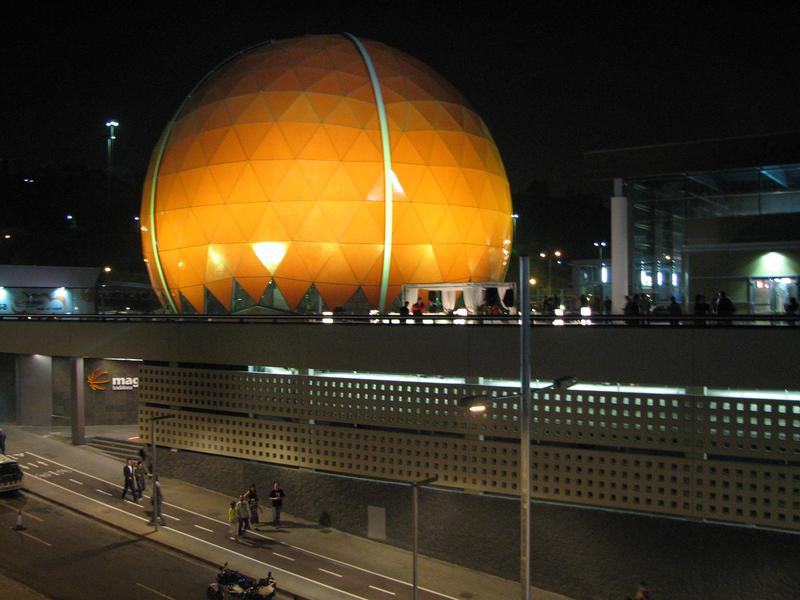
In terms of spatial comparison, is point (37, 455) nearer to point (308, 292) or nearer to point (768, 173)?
point (308, 292)

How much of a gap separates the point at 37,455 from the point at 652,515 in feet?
71.8

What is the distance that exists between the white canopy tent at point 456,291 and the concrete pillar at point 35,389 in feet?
56.9

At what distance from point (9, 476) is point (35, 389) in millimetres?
12062

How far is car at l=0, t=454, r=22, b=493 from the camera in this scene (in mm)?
23297

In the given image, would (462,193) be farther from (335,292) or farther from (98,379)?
(98,379)

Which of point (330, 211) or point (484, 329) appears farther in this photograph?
point (330, 211)

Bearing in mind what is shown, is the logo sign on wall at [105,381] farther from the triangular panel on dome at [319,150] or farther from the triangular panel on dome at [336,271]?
the triangular panel on dome at [319,150]

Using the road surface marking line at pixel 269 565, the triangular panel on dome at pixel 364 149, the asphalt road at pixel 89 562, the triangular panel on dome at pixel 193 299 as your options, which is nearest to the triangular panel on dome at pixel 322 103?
the triangular panel on dome at pixel 364 149

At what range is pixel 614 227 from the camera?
25.3m

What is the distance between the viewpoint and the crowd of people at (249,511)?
2020 centimetres

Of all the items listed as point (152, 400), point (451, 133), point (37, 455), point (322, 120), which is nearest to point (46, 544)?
point (152, 400)

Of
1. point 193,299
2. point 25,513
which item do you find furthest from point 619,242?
point 25,513

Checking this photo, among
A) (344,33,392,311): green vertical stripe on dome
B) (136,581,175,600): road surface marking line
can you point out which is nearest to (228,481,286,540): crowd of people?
(136,581,175,600): road surface marking line

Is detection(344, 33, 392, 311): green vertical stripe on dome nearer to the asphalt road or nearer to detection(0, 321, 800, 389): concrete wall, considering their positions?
detection(0, 321, 800, 389): concrete wall
